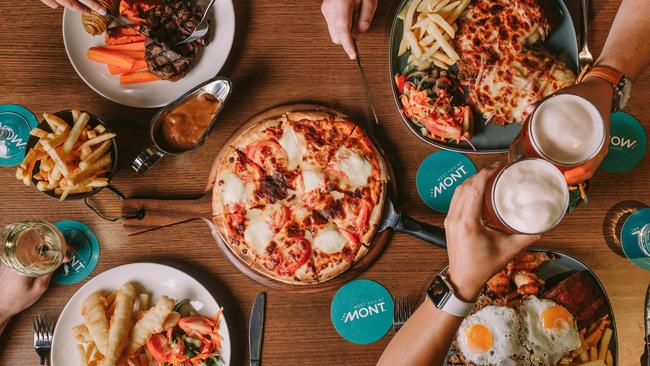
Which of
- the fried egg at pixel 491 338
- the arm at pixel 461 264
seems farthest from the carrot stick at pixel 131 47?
the fried egg at pixel 491 338

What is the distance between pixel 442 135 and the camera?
2527 millimetres

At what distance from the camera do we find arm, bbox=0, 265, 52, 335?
2.45 metres

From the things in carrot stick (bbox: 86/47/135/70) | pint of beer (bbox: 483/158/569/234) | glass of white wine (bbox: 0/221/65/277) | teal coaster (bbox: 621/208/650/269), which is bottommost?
glass of white wine (bbox: 0/221/65/277)

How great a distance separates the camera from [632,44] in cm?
229

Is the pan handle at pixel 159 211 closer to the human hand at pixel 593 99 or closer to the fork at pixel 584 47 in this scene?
the human hand at pixel 593 99

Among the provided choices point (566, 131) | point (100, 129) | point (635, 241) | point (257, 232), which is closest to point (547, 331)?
point (635, 241)

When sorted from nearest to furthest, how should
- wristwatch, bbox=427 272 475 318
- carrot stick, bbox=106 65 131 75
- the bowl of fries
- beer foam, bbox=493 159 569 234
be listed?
beer foam, bbox=493 159 569 234 < wristwatch, bbox=427 272 475 318 < the bowl of fries < carrot stick, bbox=106 65 131 75

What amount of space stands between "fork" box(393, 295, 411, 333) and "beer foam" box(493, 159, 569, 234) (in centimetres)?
93

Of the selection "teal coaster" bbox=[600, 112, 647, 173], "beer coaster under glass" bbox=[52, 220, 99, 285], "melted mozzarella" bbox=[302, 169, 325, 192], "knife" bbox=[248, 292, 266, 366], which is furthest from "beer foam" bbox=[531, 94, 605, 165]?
"beer coaster under glass" bbox=[52, 220, 99, 285]

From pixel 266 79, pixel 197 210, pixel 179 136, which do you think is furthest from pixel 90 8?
pixel 197 210

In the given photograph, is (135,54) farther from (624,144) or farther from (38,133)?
(624,144)

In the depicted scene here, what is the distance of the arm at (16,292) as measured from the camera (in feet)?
8.05

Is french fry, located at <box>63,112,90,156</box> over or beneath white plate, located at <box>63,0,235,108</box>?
beneath

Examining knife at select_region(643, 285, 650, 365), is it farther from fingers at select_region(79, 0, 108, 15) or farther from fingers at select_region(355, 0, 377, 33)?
fingers at select_region(79, 0, 108, 15)
